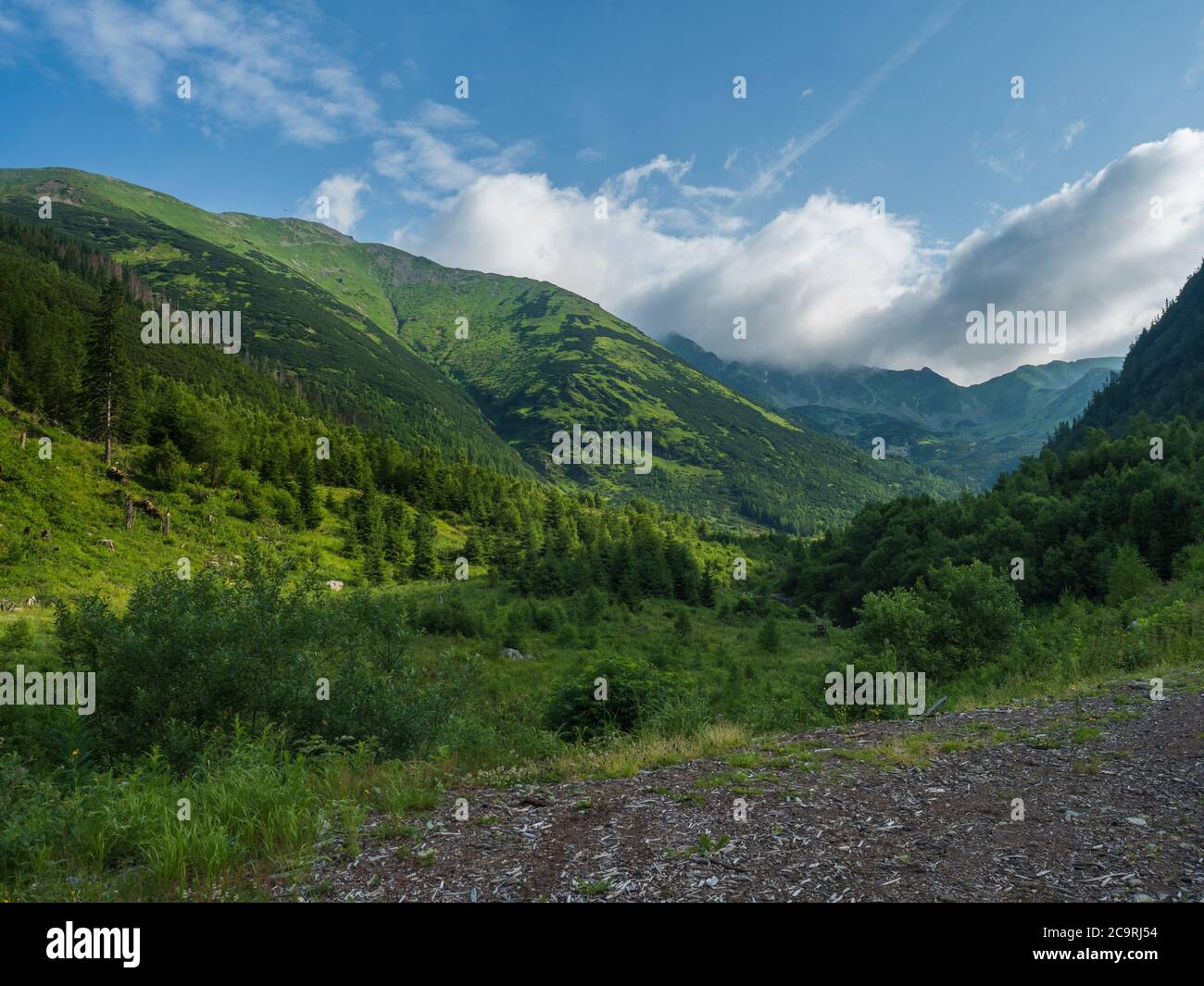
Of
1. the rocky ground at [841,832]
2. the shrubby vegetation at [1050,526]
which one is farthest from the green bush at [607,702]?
the shrubby vegetation at [1050,526]

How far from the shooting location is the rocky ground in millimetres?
5613

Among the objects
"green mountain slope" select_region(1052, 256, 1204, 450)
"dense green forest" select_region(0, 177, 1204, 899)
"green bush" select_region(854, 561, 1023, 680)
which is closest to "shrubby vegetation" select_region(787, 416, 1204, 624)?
"dense green forest" select_region(0, 177, 1204, 899)

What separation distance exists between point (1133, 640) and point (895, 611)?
7.16 m

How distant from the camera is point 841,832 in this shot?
22.3ft

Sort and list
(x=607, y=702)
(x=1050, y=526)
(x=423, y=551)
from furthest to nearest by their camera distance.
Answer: (x=423, y=551) → (x=1050, y=526) → (x=607, y=702)

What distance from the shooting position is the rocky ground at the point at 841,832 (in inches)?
221

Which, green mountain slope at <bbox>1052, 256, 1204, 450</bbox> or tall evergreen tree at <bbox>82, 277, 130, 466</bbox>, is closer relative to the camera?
tall evergreen tree at <bbox>82, 277, 130, 466</bbox>

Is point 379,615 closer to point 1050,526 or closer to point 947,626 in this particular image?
point 947,626

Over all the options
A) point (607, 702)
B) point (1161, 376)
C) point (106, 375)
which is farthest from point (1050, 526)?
point (1161, 376)

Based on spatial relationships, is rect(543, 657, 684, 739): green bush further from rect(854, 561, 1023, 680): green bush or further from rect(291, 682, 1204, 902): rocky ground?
rect(854, 561, 1023, 680): green bush

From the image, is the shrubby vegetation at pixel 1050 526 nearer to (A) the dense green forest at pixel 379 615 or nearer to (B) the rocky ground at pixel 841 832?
(A) the dense green forest at pixel 379 615
